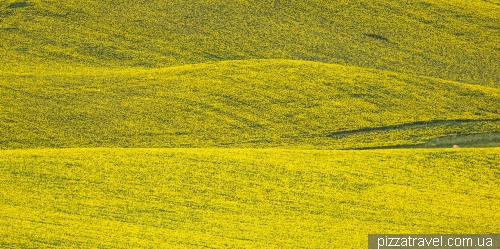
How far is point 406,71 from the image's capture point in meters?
32.4

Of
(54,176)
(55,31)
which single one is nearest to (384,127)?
(54,176)

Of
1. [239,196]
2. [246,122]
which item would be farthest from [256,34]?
[239,196]

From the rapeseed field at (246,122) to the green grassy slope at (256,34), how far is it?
0.29ft

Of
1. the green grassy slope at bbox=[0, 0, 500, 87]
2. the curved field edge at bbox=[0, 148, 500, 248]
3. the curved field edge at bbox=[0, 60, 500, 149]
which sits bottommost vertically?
the curved field edge at bbox=[0, 148, 500, 248]

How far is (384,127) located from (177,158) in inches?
376

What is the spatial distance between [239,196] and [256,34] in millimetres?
11799

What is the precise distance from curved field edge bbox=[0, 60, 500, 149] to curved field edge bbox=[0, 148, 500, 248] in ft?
5.21

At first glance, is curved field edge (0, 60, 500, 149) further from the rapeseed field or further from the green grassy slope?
the green grassy slope

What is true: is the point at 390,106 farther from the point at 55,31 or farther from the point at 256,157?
the point at 55,31

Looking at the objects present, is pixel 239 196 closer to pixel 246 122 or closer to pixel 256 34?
pixel 246 122

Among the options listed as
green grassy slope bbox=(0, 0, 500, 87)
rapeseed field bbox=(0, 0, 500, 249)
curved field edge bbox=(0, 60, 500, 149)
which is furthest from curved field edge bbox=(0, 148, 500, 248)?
green grassy slope bbox=(0, 0, 500, 87)

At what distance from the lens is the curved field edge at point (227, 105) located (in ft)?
96.5

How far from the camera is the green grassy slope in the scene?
109ft

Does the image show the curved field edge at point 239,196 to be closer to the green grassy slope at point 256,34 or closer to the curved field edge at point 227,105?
A: the curved field edge at point 227,105
